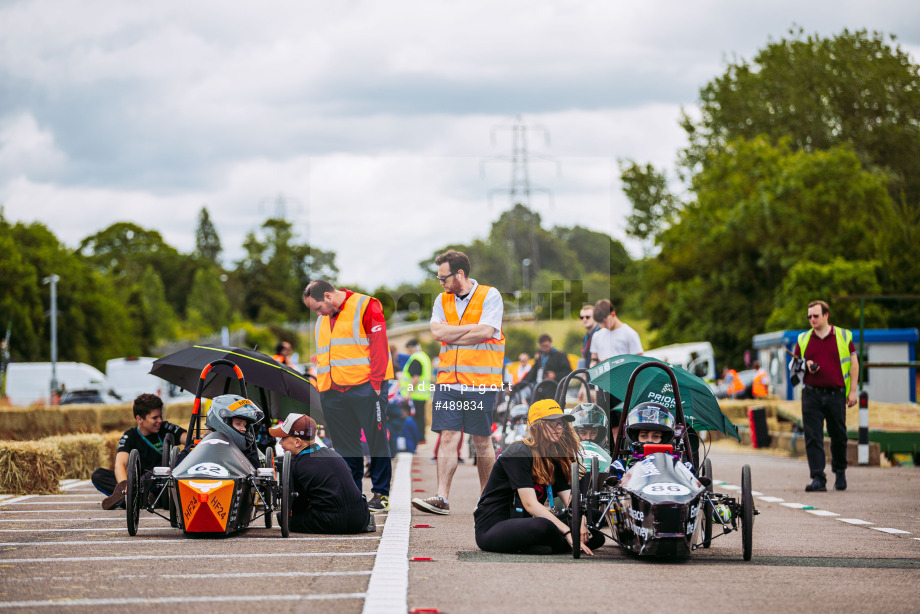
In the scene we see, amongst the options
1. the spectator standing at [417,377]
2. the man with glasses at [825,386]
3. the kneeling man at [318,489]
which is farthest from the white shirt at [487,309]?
the spectator standing at [417,377]

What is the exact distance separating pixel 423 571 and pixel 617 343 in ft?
22.9

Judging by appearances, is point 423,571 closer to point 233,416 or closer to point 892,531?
point 233,416

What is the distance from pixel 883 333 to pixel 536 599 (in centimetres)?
2996

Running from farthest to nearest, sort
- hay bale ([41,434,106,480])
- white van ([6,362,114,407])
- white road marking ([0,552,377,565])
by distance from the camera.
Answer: white van ([6,362,114,407]) < hay bale ([41,434,106,480]) < white road marking ([0,552,377,565])

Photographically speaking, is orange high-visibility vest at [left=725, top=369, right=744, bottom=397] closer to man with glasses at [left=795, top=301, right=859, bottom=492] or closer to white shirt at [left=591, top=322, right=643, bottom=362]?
man with glasses at [left=795, top=301, right=859, bottom=492]

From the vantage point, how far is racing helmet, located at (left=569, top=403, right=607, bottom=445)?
11.0m

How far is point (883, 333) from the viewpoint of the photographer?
34.5m

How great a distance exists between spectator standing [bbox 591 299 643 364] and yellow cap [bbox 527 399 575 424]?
217 inches

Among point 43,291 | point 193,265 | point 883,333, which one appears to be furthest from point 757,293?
point 193,265

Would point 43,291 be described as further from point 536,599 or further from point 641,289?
point 536,599

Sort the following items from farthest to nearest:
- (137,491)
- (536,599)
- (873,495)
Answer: (873,495), (137,491), (536,599)

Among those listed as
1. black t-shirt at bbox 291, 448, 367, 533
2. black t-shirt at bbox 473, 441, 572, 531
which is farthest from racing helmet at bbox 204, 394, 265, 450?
black t-shirt at bbox 473, 441, 572, 531

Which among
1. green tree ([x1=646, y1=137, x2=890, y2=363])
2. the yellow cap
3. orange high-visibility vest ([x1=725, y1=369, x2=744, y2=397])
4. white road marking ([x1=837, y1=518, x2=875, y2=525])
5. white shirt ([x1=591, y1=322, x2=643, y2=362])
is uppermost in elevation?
green tree ([x1=646, y1=137, x2=890, y2=363])

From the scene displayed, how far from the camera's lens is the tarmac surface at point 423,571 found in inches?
257
